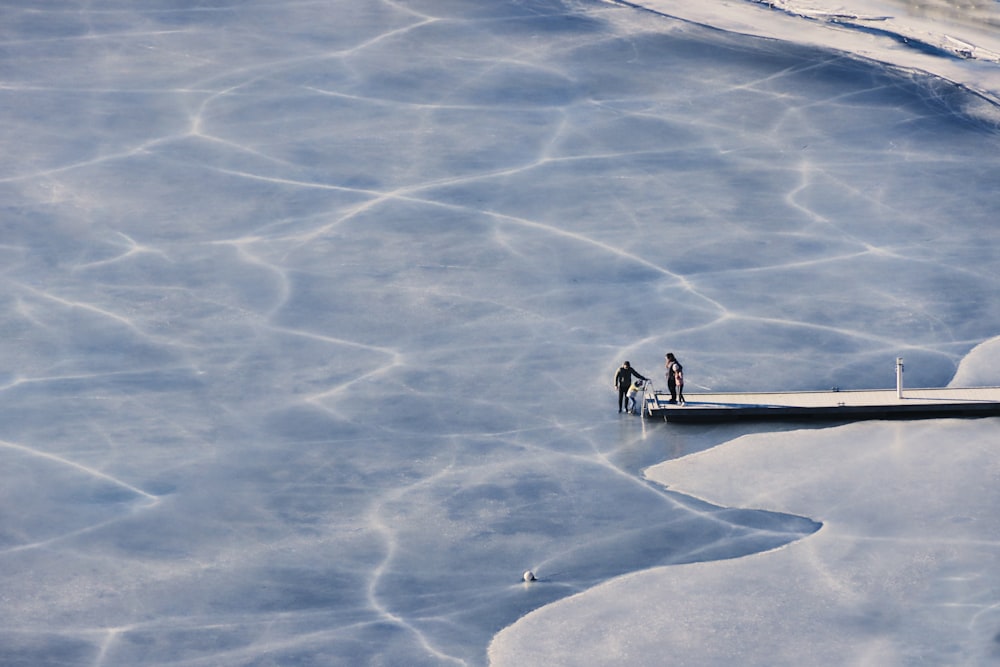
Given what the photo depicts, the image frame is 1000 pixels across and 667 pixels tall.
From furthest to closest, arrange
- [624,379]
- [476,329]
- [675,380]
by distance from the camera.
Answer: [476,329] < [624,379] < [675,380]

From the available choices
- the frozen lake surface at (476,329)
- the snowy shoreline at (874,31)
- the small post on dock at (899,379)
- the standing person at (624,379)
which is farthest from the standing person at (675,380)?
the snowy shoreline at (874,31)

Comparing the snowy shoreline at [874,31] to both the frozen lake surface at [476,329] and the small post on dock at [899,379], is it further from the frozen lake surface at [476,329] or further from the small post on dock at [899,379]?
the small post on dock at [899,379]

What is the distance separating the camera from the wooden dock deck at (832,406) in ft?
53.4

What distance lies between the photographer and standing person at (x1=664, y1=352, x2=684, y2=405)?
1630cm

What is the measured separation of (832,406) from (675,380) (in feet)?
5.35

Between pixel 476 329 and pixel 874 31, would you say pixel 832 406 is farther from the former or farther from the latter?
pixel 874 31

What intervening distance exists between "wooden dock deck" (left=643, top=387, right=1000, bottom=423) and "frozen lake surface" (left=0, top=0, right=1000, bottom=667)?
324mm

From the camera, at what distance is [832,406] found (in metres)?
16.3

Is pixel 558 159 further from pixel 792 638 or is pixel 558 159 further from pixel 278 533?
pixel 792 638

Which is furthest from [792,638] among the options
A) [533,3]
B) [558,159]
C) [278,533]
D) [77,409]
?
[533,3]

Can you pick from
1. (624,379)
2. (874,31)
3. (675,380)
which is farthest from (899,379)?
(874,31)

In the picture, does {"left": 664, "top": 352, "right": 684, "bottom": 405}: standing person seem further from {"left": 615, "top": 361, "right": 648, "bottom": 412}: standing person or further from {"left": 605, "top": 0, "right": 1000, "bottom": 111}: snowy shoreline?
{"left": 605, "top": 0, "right": 1000, "bottom": 111}: snowy shoreline

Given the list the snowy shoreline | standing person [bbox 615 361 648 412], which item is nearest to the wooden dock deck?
standing person [bbox 615 361 648 412]

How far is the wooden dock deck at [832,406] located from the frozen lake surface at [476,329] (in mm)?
Answer: 324
